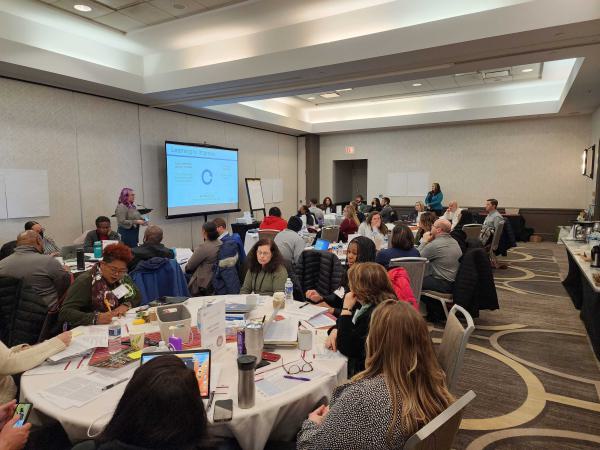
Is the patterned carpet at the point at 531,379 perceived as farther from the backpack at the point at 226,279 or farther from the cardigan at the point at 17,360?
the cardigan at the point at 17,360

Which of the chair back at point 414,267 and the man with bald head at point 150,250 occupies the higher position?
the man with bald head at point 150,250

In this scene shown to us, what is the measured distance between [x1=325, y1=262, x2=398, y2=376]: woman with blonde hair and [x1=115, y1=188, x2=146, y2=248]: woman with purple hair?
541 centimetres

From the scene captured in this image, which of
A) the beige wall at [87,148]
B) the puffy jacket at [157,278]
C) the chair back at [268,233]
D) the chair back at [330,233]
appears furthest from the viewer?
the chair back at [330,233]

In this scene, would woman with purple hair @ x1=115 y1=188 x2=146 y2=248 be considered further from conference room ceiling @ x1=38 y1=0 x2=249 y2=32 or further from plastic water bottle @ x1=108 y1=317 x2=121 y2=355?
plastic water bottle @ x1=108 y1=317 x2=121 y2=355

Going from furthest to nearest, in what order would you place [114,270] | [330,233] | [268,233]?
[330,233] → [268,233] → [114,270]

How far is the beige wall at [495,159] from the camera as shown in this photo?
398 inches

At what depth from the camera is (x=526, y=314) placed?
16.0ft

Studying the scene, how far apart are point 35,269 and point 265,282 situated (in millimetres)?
1852

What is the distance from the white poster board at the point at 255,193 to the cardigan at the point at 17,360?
27.9 ft

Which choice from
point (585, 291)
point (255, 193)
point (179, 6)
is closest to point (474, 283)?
point (585, 291)

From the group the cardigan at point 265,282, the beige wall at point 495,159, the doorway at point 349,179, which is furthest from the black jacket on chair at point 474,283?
the doorway at point 349,179

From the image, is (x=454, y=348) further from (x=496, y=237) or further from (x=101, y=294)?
(x=496, y=237)

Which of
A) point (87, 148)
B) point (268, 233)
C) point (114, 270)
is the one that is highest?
point (87, 148)

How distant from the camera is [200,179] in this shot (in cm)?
891
